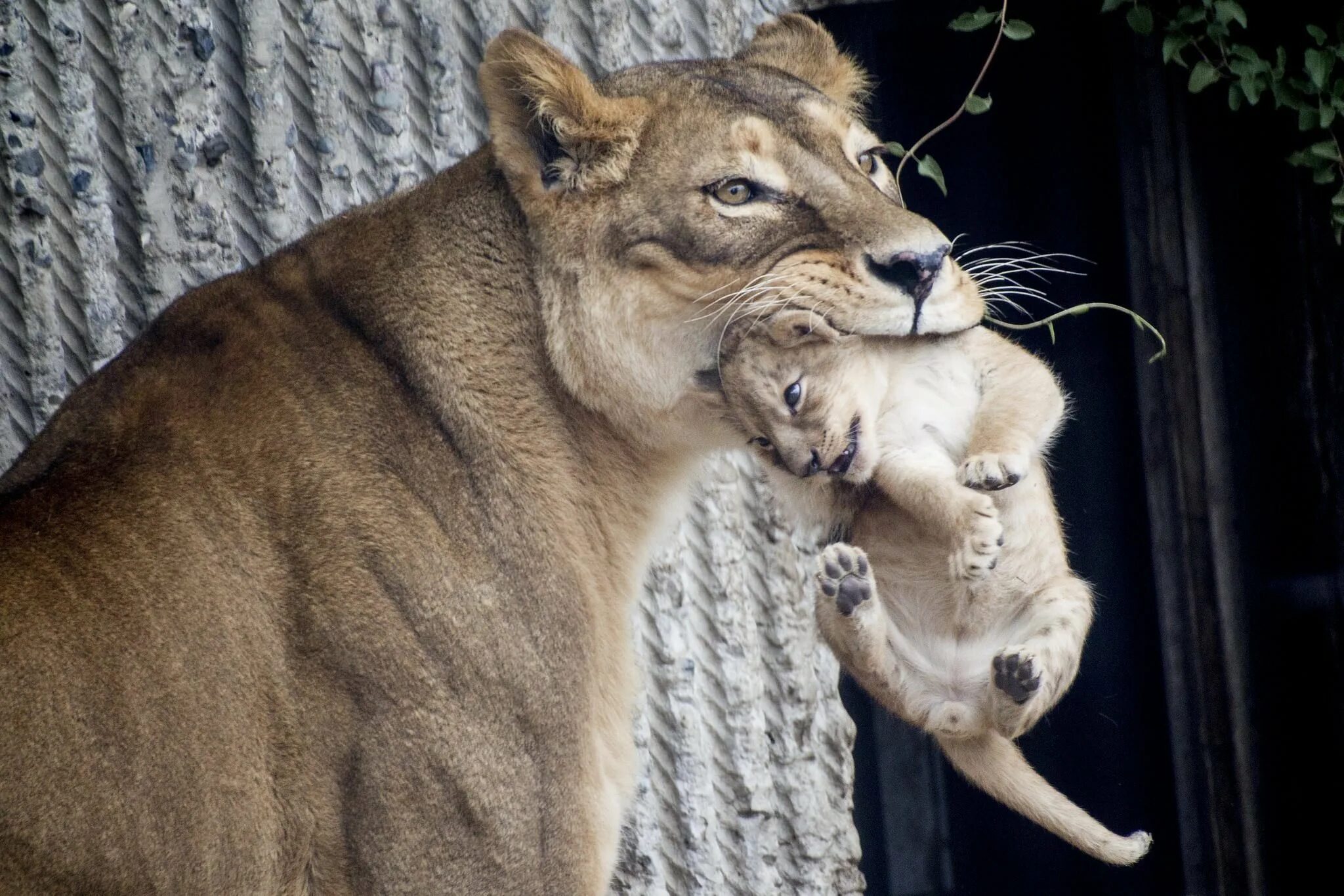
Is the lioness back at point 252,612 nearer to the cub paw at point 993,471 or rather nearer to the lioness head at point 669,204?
the lioness head at point 669,204

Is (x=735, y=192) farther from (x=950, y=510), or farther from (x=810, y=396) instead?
(x=950, y=510)

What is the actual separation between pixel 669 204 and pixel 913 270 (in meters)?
0.44

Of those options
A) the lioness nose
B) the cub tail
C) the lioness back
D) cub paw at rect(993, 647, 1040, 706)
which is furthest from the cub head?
the cub tail

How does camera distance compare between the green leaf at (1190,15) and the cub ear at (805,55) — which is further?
the green leaf at (1190,15)

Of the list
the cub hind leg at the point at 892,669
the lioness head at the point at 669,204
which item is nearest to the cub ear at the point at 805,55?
the lioness head at the point at 669,204

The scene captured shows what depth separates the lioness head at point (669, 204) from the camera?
224cm

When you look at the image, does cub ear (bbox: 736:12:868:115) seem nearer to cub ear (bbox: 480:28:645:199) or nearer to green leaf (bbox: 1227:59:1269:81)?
cub ear (bbox: 480:28:645:199)

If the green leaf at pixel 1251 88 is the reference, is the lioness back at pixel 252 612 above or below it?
below

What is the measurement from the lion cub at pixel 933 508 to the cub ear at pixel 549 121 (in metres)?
0.39

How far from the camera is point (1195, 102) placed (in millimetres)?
4016

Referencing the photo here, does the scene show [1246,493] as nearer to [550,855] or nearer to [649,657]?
[649,657]

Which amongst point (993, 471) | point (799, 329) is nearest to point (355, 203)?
point (799, 329)

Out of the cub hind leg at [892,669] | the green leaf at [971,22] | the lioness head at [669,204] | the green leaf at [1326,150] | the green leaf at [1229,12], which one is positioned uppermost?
the green leaf at [1229,12]

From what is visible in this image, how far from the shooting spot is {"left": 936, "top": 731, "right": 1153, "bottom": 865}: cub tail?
2.59 meters
